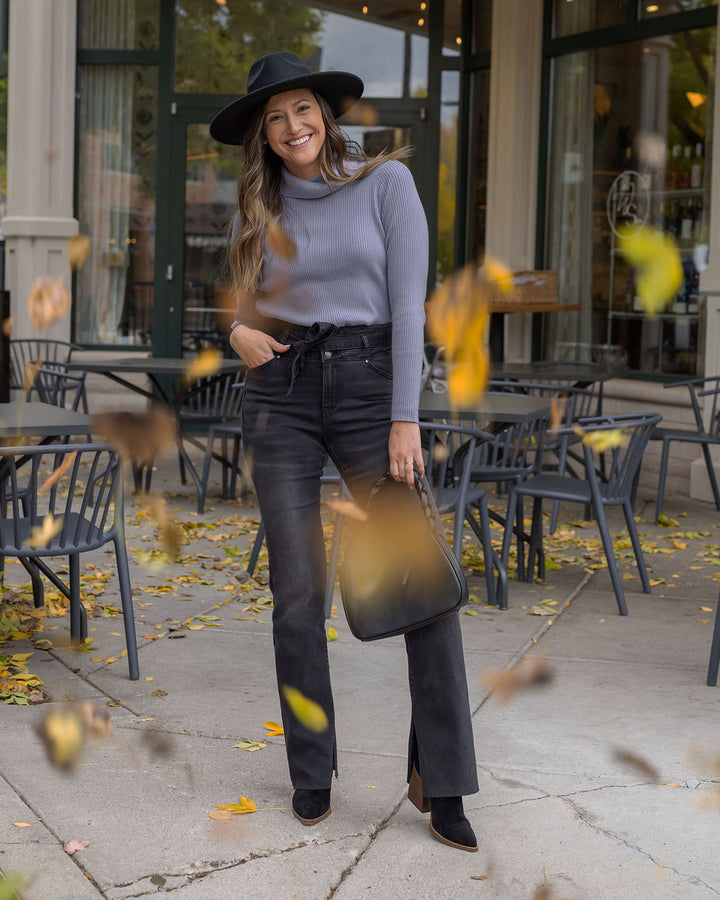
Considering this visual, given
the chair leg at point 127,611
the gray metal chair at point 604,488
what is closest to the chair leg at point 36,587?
the chair leg at point 127,611

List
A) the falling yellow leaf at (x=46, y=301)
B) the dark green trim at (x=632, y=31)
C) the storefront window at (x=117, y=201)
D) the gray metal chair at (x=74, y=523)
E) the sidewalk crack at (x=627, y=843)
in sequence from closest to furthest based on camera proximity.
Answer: the sidewalk crack at (x=627, y=843) → the gray metal chair at (x=74, y=523) → the dark green trim at (x=632, y=31) → the falling yellow leaf at (x=46, y=301) → the storefront window at (x=117, y=201)

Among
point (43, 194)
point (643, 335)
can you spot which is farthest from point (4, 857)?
point (43, 194)

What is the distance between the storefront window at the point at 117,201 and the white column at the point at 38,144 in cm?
30

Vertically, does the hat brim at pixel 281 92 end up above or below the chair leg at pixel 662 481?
above

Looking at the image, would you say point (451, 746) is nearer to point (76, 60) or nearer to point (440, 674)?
point (440, 674)

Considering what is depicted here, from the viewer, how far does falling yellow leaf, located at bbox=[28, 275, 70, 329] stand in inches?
418

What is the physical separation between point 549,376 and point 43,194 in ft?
16.5

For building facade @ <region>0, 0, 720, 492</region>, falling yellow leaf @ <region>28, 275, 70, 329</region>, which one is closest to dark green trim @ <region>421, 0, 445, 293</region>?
building facade @ <region>0, 0, 720, 492</region>

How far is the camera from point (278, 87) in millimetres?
2900

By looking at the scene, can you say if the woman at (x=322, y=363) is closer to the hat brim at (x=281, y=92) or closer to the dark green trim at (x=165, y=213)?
the hat brim at (x=281, y=92)

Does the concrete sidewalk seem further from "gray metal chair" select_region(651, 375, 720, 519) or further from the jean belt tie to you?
"gray metal chair" select_region(651, 375, 720, 519)

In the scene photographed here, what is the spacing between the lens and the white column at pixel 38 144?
10.4m

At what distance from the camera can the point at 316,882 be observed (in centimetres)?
270

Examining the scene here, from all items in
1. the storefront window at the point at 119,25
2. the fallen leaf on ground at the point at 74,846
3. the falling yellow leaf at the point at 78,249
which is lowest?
the fallen leaf on ground at the point at 74,846
